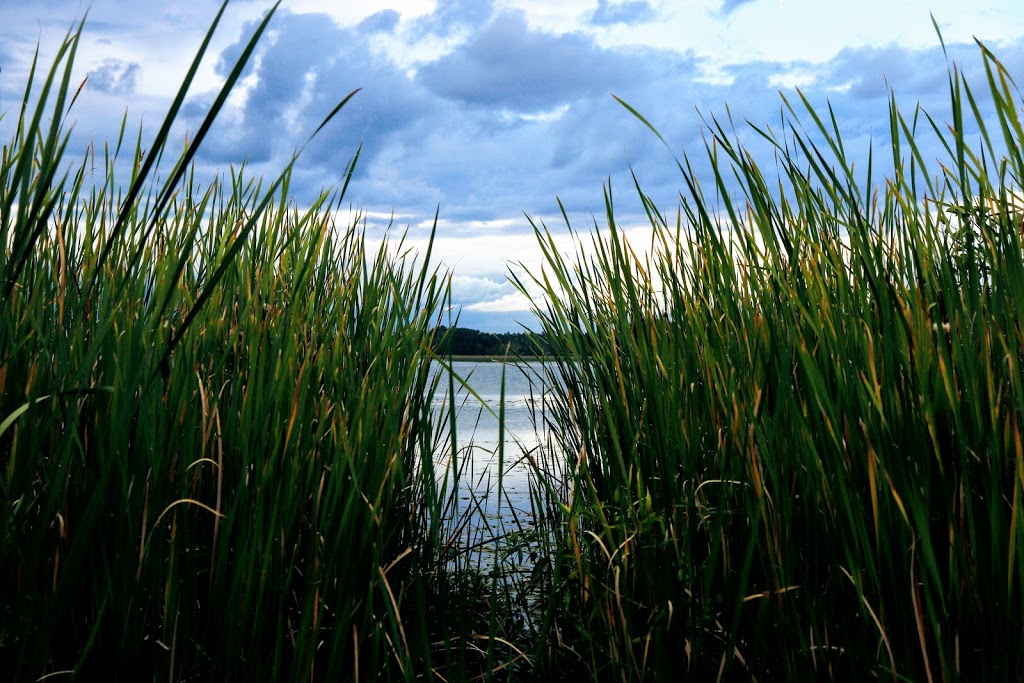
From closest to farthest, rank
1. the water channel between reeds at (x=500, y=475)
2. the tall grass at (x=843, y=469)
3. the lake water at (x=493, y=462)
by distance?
1. the tall grass at (x=843, y=469)
2. the water channel between reeds at (x=500, y=475)
3. the lake water at (x=493, y=462)

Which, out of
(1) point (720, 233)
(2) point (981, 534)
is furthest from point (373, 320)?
(2) point (981, 534)

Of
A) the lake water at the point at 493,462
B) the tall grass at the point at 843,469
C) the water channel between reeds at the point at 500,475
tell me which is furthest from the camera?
the lake water at the point at 493,462

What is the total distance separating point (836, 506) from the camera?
1355 mm

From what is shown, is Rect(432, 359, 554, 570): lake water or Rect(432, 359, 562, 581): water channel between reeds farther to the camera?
Rect(432, 359, 554, 570): lake water

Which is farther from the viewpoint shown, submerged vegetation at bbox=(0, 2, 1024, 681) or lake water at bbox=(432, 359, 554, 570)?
lake water at bbox=(432, 359, 554, 570)

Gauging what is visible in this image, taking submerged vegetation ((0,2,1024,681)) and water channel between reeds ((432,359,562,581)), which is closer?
submerged vegetation ((0,2,1024,681))

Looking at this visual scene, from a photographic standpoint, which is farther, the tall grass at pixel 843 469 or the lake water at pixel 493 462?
the lake water at pixel 493 462

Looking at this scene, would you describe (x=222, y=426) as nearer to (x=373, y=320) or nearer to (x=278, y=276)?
(x=373, y=320)

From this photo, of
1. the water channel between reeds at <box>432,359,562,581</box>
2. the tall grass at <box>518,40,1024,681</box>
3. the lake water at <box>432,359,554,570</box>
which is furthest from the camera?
the lake water at <box>432,359,554,570</box>

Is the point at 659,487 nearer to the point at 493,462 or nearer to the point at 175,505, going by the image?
the point at 175,505

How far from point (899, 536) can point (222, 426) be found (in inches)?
50.1

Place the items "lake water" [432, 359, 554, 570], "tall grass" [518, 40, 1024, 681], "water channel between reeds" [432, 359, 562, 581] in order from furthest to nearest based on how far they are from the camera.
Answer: "lake water" [432, 359, 554, 570]
"water channel between reeds" [432, 359, 562, 581]
"tall grass" [518, 40, 1024, 681]

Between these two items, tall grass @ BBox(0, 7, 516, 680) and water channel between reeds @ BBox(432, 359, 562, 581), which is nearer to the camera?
tall grass @ BBox(0, 7, 516, 680)

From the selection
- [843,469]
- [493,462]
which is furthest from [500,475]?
[493,462]
